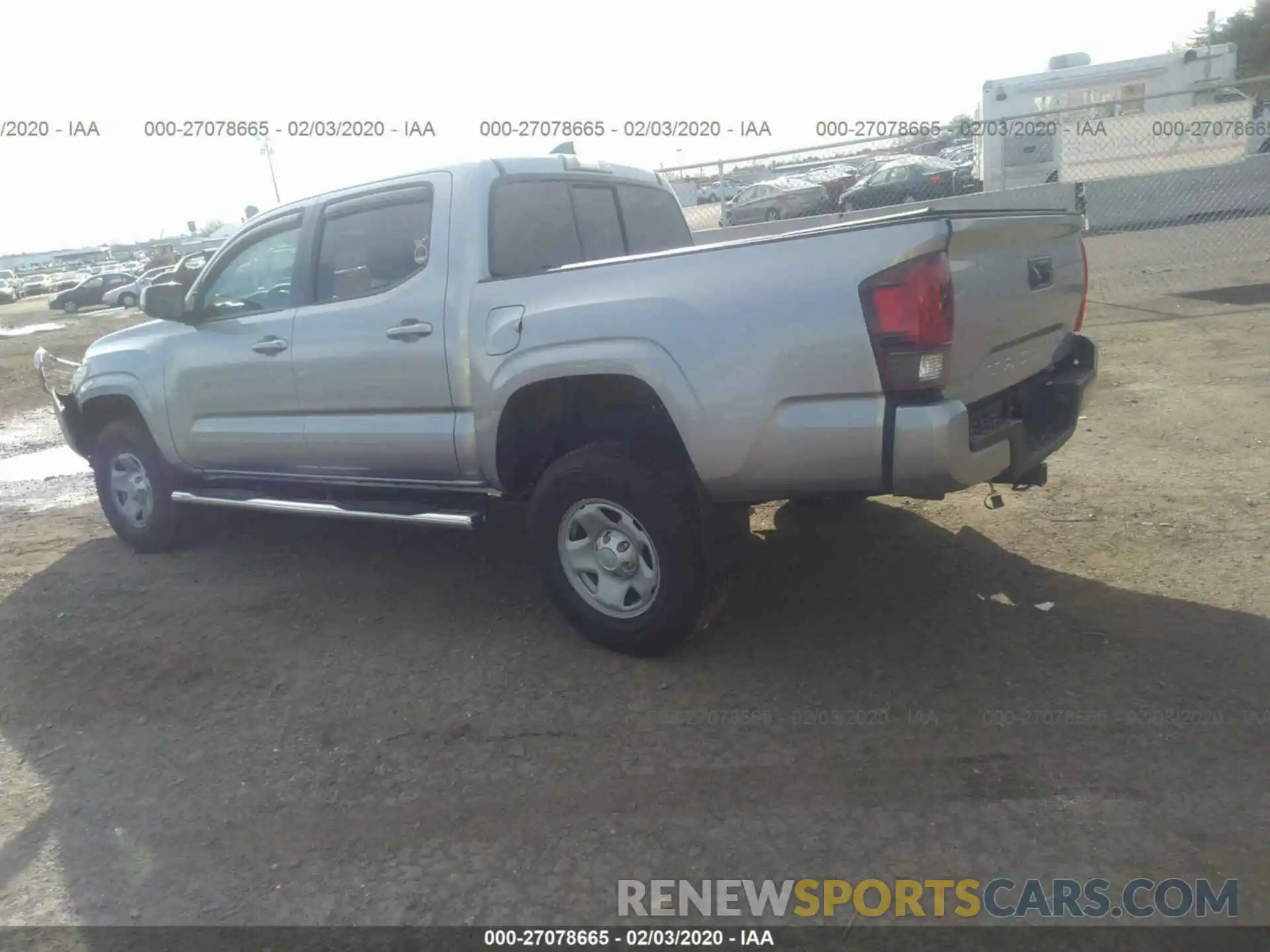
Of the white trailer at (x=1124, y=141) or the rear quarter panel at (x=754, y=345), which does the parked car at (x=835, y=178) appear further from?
the rear quarter panel at (x=754, y=345)

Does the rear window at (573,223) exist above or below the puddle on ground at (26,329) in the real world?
above

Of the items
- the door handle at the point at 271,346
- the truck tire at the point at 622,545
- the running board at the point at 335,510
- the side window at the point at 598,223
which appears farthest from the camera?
the door handle at the point at 271,346

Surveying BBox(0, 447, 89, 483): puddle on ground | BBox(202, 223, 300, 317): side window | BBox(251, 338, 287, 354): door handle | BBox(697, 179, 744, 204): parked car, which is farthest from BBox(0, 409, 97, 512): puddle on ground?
BBox(697, 179, 744, 204): parked car

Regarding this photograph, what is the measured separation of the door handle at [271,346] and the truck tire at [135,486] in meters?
1.24

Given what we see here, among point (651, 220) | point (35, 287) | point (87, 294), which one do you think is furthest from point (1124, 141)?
point (35, 287)

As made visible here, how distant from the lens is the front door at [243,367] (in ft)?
16.1

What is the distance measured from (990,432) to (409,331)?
7.90ft

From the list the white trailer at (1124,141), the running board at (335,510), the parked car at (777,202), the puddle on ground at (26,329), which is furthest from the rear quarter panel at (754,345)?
the puddle on ground at (26,329)

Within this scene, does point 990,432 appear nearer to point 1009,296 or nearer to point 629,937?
point 1009,296

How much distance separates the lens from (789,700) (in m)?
3.60

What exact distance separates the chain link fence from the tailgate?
838 centimetres

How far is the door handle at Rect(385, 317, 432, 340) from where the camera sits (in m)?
4.20

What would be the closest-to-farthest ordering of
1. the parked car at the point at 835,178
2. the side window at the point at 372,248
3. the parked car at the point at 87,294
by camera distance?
the side window at the point at 372,248
the parked car at the point at 835,178
the parked car at the point at 87,294

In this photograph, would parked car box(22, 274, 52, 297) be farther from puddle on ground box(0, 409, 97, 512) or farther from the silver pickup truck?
the silver pickup truck
